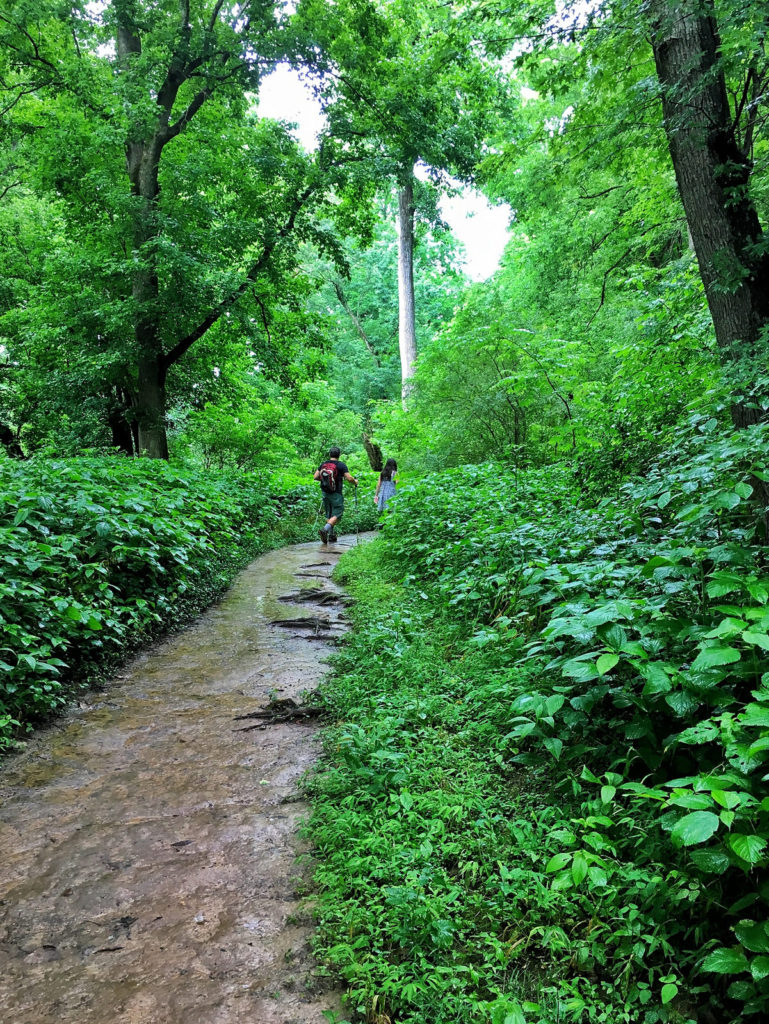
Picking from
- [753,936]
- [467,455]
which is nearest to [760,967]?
[753,936]

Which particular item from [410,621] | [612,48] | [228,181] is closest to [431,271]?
[228,181]

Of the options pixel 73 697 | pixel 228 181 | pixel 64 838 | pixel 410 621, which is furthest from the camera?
pixel 228 181

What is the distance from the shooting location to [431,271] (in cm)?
2678

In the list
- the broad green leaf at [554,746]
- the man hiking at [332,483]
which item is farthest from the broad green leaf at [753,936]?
the man hiking at [332,483]

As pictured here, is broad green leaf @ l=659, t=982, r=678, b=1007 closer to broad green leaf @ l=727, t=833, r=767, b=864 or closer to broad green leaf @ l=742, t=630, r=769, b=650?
broad green leaf @ l=727, t=833, r=767, b=864

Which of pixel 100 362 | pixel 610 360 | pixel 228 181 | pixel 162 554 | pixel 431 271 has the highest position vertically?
pixel 431 271

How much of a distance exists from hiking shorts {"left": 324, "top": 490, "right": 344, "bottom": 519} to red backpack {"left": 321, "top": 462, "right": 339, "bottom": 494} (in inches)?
5.6

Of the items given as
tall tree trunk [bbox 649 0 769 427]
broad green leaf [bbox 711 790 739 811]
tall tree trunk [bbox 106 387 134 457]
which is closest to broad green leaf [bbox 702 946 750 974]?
broad green leaf [bbox 711 790 739 811]

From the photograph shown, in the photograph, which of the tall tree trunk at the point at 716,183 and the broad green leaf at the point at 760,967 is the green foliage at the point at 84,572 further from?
the tall tree trunk at the point at 716,183

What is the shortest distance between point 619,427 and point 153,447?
30.6ft

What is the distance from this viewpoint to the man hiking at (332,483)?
11109 millimetres

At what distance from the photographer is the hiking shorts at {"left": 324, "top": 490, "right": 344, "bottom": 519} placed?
1143cm

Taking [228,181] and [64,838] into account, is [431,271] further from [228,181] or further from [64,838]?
[64,838]

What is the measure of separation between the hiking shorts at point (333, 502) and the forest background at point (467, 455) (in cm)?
164
